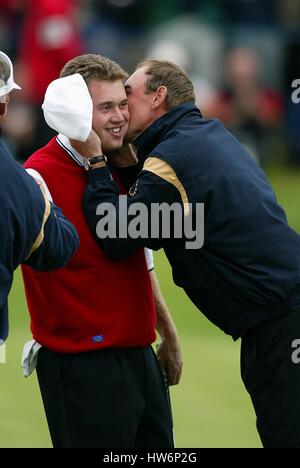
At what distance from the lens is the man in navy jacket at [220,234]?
5.32 meters

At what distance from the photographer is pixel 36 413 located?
318 inches

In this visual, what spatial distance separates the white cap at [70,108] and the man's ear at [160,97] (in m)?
0.37

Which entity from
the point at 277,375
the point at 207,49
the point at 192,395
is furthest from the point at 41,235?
the point at 207,49

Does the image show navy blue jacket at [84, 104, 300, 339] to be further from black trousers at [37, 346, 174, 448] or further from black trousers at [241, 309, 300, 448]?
black trousers at [37, 346, 174, 448]

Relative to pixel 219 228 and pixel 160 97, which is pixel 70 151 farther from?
pixel 219 228

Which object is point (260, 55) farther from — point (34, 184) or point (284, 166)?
point (34, 184)

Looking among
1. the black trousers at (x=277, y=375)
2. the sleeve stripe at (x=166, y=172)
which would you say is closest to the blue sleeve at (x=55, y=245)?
the sleeve stripe at (x=166, y=172)

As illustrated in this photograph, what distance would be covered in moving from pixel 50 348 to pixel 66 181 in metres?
0.73

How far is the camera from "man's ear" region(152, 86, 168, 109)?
219 inches

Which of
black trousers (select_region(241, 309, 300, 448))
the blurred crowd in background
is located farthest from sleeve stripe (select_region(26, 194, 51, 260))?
the blurred crowd in background

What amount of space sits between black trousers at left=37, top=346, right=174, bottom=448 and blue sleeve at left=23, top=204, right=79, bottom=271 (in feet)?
1.79

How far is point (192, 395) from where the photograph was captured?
8.56m
